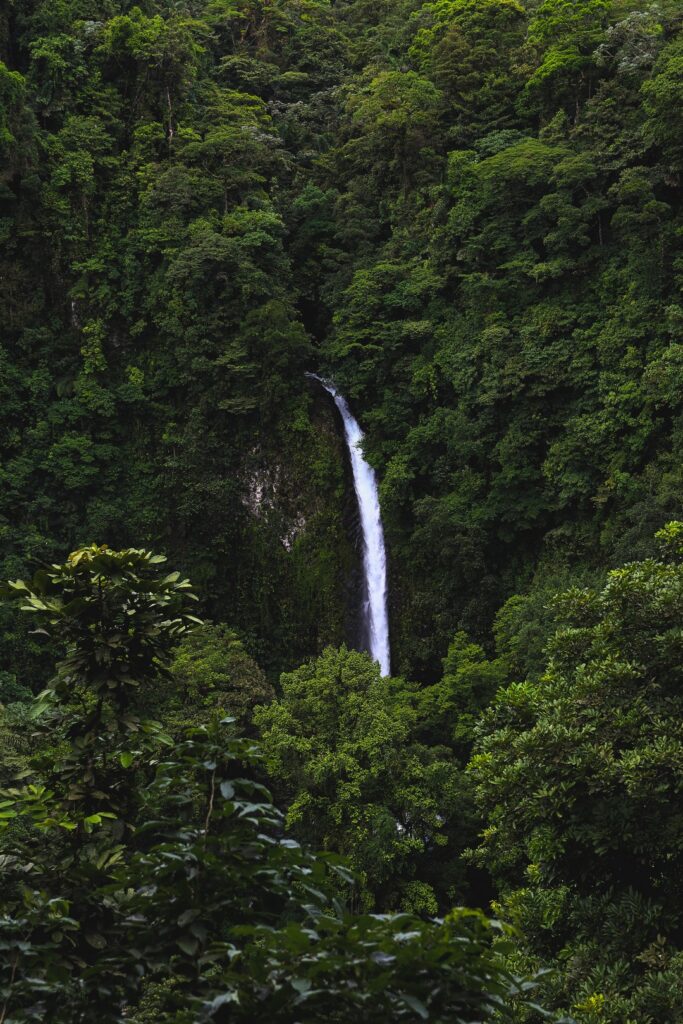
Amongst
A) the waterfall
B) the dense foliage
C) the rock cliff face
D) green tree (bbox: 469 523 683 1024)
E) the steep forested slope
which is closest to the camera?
the dense foliage

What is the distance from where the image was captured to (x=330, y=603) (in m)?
18.7

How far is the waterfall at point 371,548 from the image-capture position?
59.1ft

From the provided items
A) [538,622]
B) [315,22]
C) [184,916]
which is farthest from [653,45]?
[184,916]

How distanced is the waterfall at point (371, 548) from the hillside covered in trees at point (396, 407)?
24 centimetres

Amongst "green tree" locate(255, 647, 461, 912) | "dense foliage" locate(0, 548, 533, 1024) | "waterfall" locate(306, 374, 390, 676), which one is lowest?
"dense foliage" locate(0, 548, 533, 1024)

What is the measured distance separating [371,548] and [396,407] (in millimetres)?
2708

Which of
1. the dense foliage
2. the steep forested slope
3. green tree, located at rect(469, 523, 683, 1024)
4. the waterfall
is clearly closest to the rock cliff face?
the steep forested slope

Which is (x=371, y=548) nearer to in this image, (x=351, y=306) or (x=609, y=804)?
(x=351, y=306)

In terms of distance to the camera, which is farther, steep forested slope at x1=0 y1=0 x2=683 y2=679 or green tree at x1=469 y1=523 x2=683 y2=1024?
steep forested slope at x1=0 y1=0 x2=683 y2=679

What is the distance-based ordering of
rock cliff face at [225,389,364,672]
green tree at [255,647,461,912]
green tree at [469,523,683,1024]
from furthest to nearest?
rock cliff face at [225,389,364,672], green tree at [255,647,461,912], green tree at [469,523,683,1024]

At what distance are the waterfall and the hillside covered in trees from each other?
0.77 feet

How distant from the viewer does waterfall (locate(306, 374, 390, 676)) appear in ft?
59.1

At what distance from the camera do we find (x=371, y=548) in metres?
18.7

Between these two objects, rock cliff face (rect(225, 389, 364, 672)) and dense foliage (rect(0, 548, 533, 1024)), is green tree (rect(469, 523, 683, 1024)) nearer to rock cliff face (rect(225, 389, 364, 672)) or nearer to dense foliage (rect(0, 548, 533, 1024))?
dense foliage (rect(0, 548, 533, 1024))
